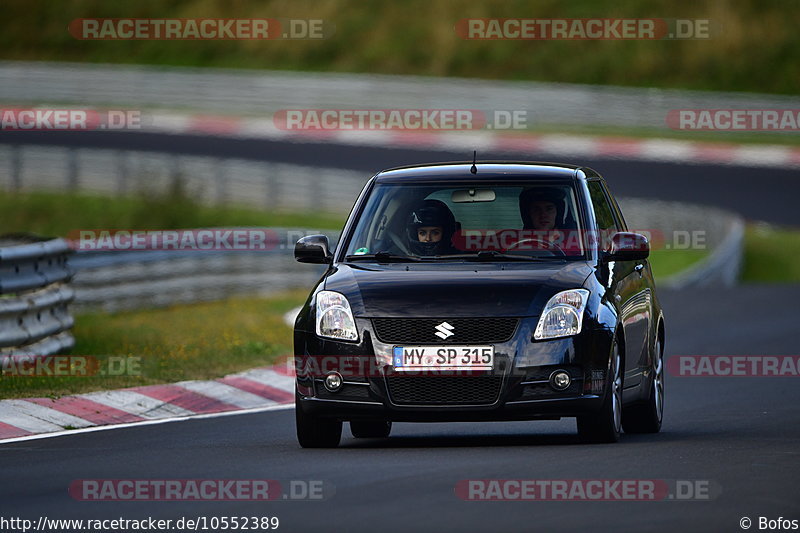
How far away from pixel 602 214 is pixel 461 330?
79.6 inches

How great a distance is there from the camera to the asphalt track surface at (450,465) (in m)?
7.79

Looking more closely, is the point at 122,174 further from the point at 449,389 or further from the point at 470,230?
the point at 449,389

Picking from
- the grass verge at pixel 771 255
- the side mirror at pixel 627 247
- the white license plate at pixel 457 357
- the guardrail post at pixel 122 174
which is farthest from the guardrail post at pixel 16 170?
the white license plate at pixel 457 357

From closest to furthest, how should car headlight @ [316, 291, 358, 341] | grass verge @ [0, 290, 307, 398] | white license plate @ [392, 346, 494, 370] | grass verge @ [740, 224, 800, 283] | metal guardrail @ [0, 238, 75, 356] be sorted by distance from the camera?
white license plate @ [392, 346, 494, 370], car headlight @ [316, 291, 358, 341], grass verge @ [0, 290, 307, 398], metal guardrail @ [0, 238, 75, 356], grass verge @ [740, 224, 800, 283]

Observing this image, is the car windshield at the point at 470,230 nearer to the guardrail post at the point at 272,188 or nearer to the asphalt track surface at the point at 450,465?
the asphalt track surface at the point at 450,465

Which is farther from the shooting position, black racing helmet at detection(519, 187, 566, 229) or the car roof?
the car roof

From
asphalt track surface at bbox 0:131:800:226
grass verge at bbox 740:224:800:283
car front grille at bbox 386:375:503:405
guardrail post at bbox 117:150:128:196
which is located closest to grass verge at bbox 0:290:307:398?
car front grille at bbox 386:375:503:405

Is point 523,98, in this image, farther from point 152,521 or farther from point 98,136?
point 152,521

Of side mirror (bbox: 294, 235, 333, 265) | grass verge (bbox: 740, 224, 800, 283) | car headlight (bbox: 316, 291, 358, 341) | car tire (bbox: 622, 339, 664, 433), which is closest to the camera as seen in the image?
car headlight (bbox: 316, 291, 358, 341)

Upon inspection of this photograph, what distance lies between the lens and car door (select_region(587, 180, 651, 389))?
35.8ft

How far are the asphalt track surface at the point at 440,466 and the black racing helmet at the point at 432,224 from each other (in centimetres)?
120

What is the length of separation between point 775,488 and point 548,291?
2.14 m

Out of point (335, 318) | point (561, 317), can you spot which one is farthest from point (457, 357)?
point (335, 318)

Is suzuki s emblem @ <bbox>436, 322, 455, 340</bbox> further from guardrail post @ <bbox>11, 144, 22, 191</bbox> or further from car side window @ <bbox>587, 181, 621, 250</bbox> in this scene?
guardrail post @ <bbox>11, 144, 22, 191</bbox>
